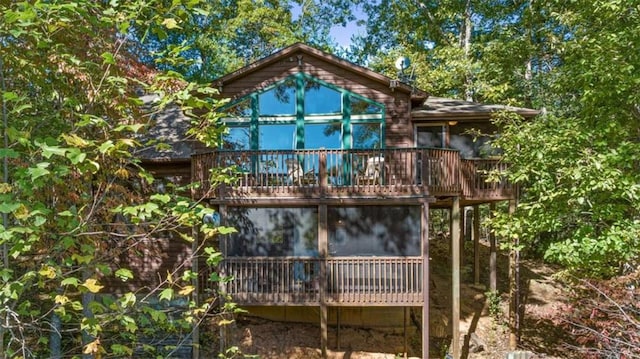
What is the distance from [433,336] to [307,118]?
6.79 meters

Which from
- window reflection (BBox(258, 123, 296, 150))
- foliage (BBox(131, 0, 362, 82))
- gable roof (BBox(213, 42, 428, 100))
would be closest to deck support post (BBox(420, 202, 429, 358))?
gable roof (BBox(213, 42, 428, 100))

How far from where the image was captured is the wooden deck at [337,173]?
938 centimetres

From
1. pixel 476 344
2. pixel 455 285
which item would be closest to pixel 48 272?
pixel 455 285

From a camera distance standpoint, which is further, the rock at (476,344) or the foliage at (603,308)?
the rock at (476,344)

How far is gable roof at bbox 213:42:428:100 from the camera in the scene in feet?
35.3

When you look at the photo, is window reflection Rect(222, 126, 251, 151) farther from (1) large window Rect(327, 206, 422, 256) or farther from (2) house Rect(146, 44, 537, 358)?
(1) large window Rect(327, 206, 422, 256)

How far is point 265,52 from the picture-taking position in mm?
22719

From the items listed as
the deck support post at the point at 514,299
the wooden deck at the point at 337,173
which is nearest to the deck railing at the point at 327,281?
the wooden deck at the point at 337,173

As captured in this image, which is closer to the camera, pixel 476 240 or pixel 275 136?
pixel 275 136

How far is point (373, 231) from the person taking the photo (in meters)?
9.92

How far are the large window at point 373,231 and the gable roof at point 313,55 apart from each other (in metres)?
3.29

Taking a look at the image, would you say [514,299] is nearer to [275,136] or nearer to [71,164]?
[275,136]

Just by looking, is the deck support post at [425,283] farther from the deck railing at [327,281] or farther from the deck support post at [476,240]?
the deck support post at [476,240]

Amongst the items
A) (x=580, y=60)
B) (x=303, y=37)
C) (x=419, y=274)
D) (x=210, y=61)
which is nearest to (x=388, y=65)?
(x=303, y=37)
